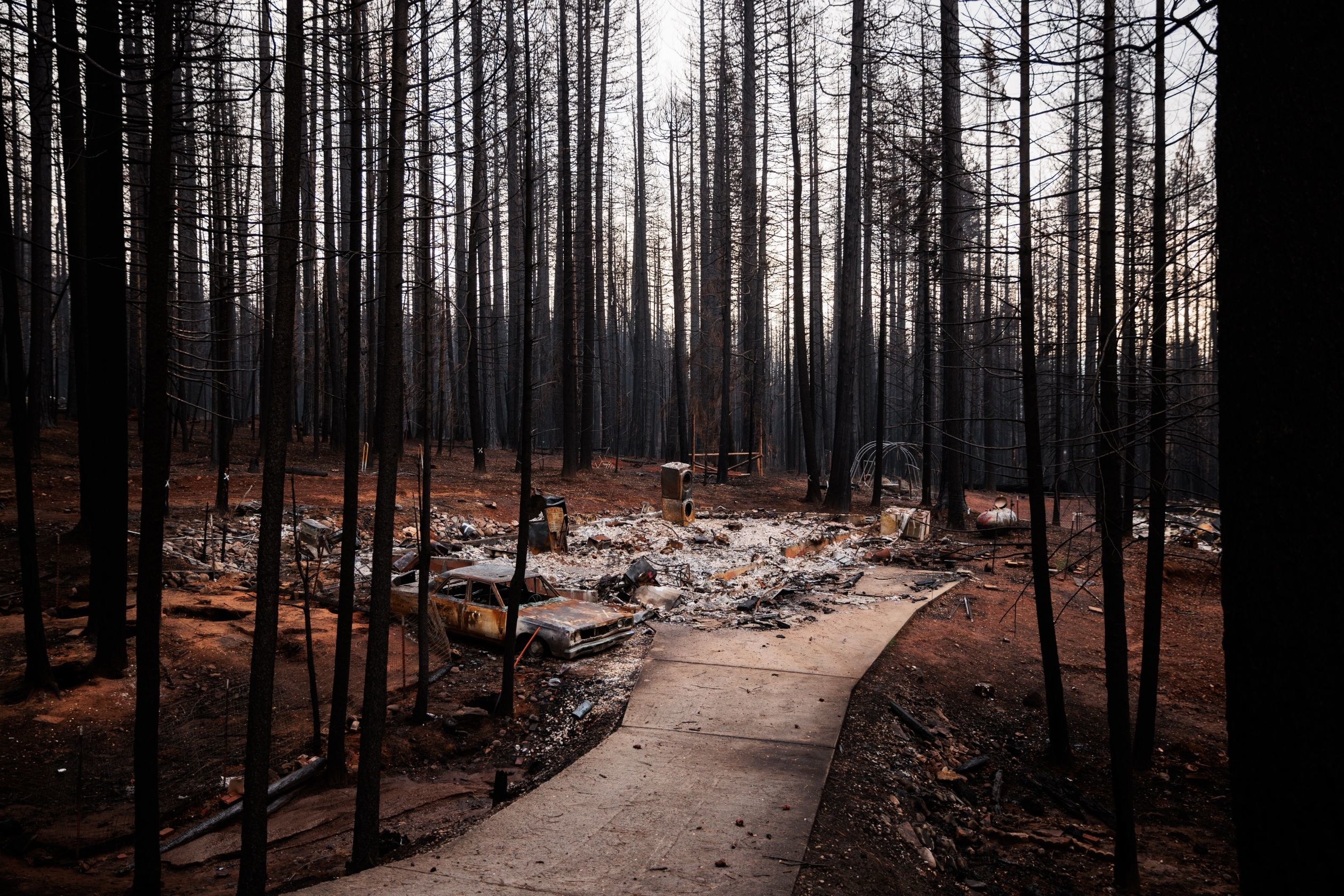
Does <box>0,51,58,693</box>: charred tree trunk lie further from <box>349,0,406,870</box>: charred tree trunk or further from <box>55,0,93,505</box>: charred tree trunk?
<box>349,0,406,870</box>: charred tree trunk

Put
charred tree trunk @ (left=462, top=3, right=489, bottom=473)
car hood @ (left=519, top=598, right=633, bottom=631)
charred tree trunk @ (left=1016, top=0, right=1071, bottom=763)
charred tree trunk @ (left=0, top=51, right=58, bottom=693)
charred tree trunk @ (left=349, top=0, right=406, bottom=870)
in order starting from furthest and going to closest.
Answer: charred tree trunk @ (left=462, top=3, right=489, bottom=473) < car hood @ (left=519, top=598, right=633, bottom=631) < charred tree trunk @ (left=0, top=51, right=58, bottom=693) < charred tree trunk @ (left=1016, top=0, right=1071, bottom=763) < charred tree trunk @ (left=349, top=0, right=406, bottom=870)

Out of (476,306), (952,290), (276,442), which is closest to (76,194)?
(476,306)

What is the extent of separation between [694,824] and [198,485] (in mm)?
19569

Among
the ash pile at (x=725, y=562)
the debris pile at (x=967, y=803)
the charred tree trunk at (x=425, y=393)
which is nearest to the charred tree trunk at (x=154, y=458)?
the charred tree trunk at (x=425, y=393)

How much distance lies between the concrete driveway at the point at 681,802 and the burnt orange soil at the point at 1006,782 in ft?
0.97

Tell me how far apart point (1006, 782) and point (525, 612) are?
664cm

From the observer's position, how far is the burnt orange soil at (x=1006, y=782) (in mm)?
6195

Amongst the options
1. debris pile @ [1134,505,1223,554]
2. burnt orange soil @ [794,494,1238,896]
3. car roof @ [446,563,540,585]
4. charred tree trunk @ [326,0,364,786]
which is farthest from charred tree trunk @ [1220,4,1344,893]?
car roof @ [446,563,540,585]

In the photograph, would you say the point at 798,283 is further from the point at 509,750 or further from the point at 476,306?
the point at 509,750

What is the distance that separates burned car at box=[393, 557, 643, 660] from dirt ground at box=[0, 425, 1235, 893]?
11.9 inches

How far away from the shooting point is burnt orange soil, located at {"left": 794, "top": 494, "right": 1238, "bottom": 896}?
620 centimetres

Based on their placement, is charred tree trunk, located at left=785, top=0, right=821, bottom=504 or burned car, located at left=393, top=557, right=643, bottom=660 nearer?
burned car, located at left=393, top=557, right=643, bottom=660

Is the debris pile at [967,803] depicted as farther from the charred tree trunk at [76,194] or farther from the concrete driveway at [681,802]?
the charred tree trunk at [76,194]

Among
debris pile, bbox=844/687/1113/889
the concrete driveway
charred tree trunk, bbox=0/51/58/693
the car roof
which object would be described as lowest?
debris pile, bbox=844/687/1113/889
